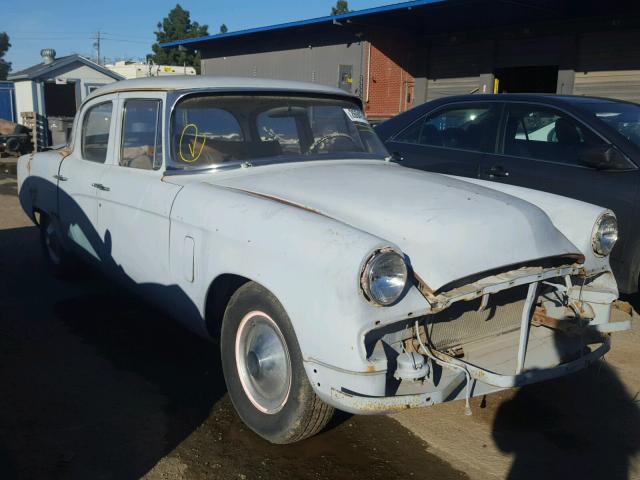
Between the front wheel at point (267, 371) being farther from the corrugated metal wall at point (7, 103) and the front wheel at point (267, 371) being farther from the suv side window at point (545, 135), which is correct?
the corrugated metal wall at point (7, 103)

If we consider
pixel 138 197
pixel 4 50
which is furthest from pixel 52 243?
pixel 4 50

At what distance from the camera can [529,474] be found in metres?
2.80

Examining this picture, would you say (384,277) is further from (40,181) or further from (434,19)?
(434,19)

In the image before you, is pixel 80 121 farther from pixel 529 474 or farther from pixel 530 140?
pixel 529 474

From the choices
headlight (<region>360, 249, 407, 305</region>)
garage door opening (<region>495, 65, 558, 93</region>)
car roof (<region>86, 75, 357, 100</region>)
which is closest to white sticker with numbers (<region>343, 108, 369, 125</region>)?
car roof (<region>86, 75, 357, 100</region>)

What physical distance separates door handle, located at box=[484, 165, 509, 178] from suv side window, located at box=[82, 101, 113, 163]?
2.97 m

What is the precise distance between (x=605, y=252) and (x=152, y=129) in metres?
2.71

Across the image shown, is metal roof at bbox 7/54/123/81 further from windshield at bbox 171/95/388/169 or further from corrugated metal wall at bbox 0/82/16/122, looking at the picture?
windshield at bbox 171/95/388/169

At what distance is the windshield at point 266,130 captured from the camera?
3742 millimetres

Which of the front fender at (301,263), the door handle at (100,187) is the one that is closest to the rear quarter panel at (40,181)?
the door handle at (100,187)

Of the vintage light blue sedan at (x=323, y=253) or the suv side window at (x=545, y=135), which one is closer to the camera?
the vintage light blue sedan at (x=323, y=253)

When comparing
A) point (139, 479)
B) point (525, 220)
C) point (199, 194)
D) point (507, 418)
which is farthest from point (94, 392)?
point (525, 220)

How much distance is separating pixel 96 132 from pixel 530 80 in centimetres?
1311

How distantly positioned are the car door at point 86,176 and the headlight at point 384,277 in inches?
97.1
